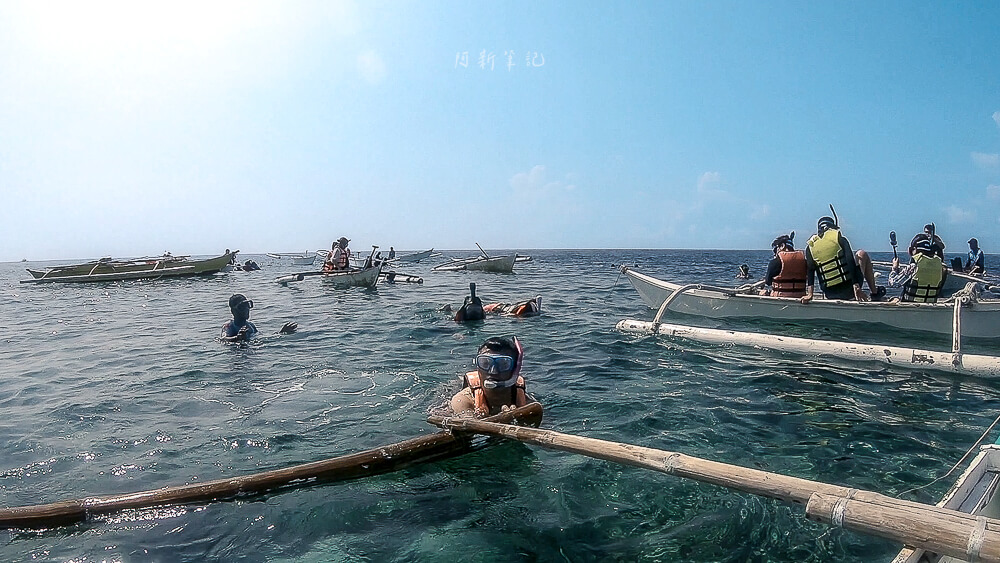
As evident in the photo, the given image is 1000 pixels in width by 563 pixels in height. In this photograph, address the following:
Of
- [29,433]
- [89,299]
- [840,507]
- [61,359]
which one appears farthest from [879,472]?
[89,299]

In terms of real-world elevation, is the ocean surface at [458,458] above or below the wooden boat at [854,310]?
below

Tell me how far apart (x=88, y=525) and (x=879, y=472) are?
721 centimetres

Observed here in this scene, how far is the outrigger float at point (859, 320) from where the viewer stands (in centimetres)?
833

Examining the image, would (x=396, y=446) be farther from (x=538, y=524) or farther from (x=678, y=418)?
(x=678, y=418)

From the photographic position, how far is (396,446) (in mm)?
4621

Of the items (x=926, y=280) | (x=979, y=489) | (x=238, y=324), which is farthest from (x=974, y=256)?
(x=238, y=324)

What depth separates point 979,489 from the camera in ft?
12.2

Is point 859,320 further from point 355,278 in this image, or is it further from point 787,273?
point 355,278

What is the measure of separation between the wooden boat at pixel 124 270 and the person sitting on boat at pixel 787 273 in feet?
128

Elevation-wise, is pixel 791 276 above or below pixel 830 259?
below

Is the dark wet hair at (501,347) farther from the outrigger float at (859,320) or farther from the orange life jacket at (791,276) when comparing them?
the orange life jacket at (791,276)

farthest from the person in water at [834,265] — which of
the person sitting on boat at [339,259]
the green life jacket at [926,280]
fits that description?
the person sitting on boat at [339,259]

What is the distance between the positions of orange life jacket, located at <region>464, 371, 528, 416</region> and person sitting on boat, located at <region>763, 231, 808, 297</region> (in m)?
8.61

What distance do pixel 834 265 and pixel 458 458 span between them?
10158mm
